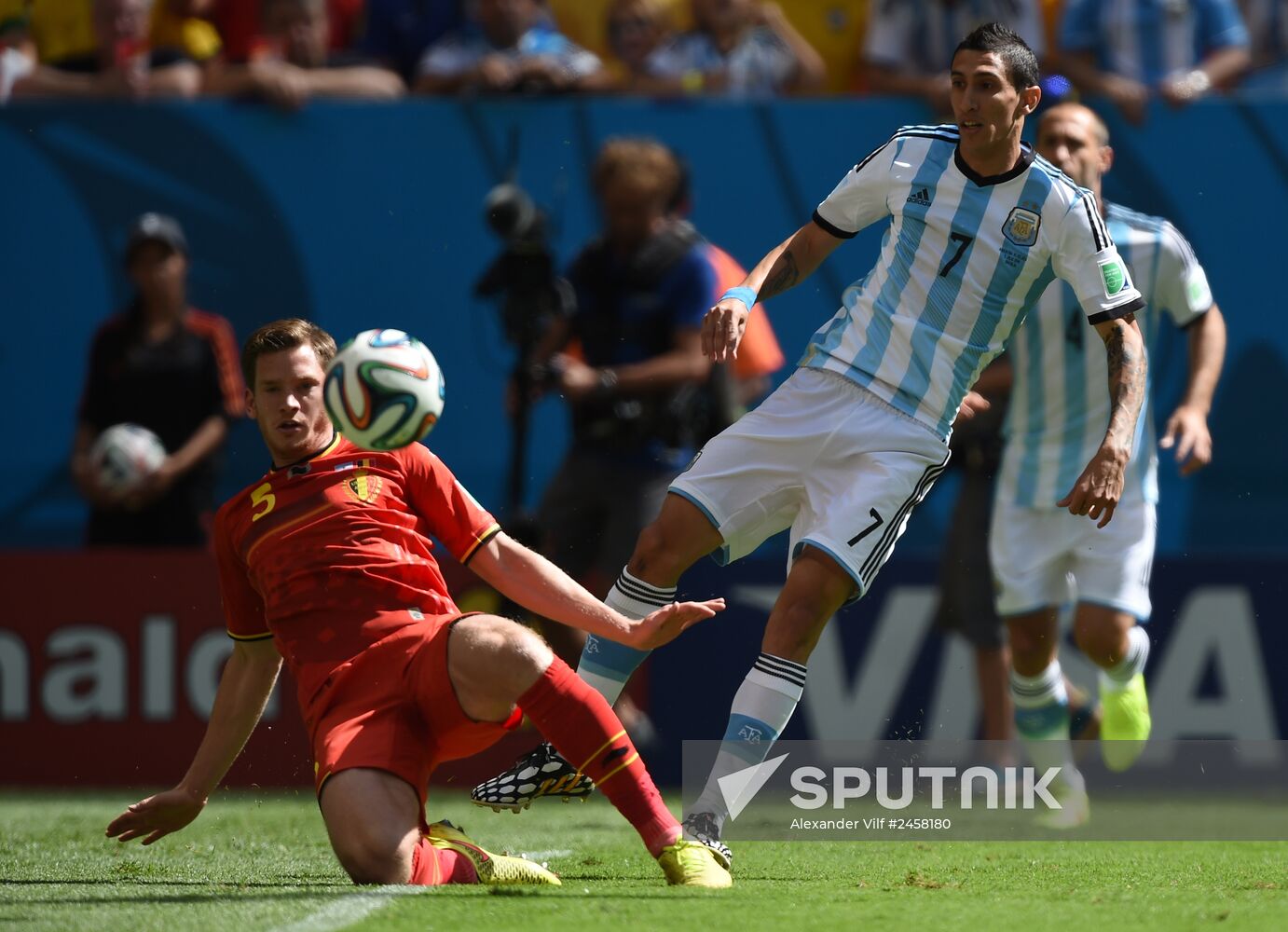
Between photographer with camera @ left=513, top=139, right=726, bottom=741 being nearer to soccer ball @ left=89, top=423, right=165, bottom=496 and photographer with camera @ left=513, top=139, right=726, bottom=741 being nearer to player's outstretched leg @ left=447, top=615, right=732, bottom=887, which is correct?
soccer ball @ left=89, top=423, right=165, bottom=496

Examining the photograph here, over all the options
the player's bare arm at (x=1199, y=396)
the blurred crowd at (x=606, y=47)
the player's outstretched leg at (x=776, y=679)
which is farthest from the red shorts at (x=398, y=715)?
the blurred crowd at (x=606, y=47)

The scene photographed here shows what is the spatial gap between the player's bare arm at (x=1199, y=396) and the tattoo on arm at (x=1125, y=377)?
0.75 m

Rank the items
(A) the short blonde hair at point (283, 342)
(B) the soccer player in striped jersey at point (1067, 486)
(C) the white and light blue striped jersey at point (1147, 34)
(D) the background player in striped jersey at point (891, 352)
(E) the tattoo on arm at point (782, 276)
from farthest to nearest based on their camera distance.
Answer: (C) the white and light blue striped jersey at point (1147, 34)
(B) the soccer player in striped jersey at point (1067, 486)
(E) the tattoo on arm at point (782, 276)
(D) the background player in striped jersey at point (891, 352)
(A) the short blonde hair at point (283, 342)

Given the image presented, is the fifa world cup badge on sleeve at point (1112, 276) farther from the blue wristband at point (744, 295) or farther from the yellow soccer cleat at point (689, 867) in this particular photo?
the yellow soccer cleat at point (689, 867)

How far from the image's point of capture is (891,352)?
18.7ft

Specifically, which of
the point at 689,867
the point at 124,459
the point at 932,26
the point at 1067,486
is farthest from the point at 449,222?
the point at 689,867

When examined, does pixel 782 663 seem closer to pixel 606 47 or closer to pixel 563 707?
pixel 563 707

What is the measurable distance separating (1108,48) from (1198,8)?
0.54m

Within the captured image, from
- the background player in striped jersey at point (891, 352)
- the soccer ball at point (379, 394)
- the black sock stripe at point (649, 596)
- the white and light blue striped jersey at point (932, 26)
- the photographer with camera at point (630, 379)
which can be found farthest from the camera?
the white and light blue striped jersey at point (932, 26)

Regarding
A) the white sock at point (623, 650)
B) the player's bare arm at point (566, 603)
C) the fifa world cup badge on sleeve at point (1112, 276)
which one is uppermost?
the fifa world cup badge on sleeve at point (1112, 276)

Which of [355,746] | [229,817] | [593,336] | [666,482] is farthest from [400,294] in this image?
[355,746]

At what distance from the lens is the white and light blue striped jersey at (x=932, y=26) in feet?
31.2

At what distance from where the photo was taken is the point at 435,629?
497 cm

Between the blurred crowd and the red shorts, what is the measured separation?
4993 mm
